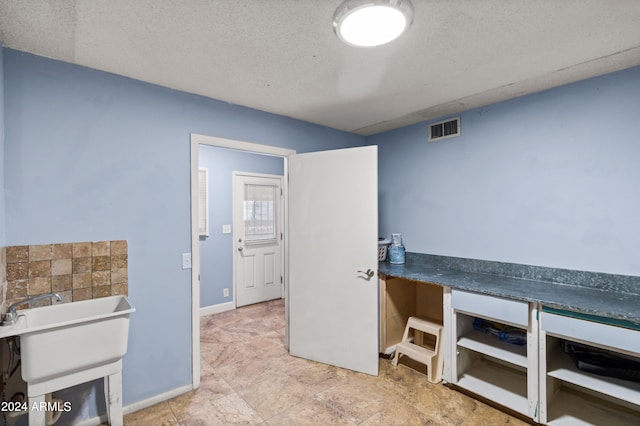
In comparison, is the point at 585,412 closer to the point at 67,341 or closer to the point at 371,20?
the point at 371,20

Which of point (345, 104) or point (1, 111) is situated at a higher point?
point (345, 104)

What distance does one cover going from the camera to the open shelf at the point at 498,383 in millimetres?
1988

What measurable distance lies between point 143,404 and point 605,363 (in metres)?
3.04

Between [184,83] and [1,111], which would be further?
[184,83]

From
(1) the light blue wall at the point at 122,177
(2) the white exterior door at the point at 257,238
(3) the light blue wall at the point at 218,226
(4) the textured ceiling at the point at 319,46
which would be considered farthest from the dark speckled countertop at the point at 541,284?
(3) the light blue wall at the point at 218,226

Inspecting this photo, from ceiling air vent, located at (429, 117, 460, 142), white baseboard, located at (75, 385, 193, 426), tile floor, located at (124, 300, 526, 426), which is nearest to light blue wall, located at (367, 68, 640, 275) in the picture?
ceiling air vent, located at (429, 117, 460, 142)

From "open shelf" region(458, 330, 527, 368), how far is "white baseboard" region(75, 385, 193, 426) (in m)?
2.15

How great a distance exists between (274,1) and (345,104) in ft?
4.55

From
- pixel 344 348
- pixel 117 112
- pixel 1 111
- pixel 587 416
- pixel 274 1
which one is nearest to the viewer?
pixel 274 1

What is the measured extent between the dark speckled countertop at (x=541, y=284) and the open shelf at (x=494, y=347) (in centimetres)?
44

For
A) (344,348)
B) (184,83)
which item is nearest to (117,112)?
(184,83)

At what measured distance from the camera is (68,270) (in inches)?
71.3

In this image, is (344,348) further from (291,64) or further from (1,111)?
(1,111)

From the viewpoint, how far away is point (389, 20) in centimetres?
135
